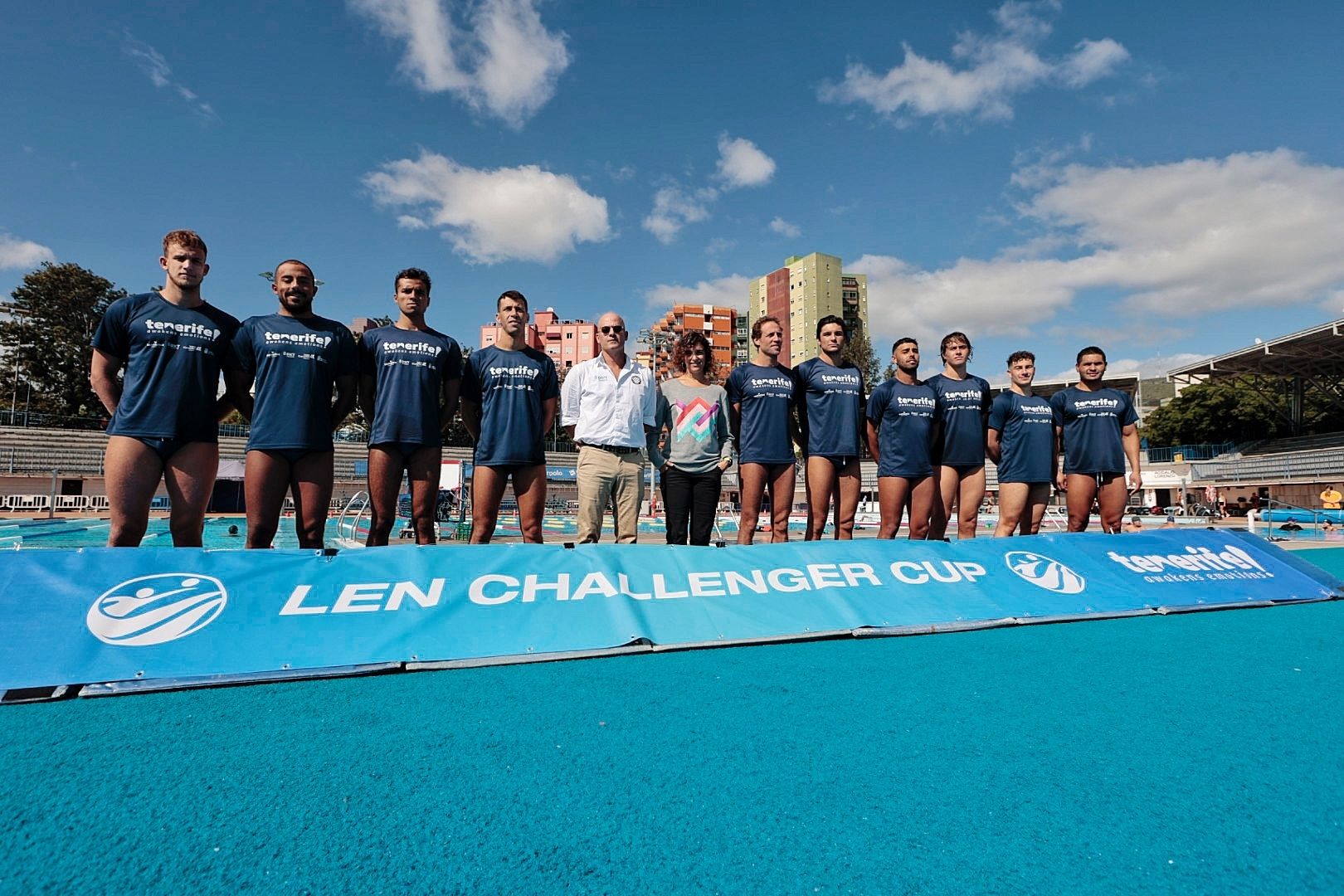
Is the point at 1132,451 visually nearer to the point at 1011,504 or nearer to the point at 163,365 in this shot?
the point at 1011,504

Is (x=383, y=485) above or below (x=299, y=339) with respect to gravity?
below

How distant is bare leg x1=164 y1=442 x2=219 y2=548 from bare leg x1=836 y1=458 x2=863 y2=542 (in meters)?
3.86

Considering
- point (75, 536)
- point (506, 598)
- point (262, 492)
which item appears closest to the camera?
point (506, 598)

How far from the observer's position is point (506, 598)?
3.00 m

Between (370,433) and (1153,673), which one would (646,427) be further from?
(1153,673)

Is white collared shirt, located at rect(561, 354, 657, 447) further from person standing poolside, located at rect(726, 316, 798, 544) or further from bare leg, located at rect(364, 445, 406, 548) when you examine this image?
bare leg, located at rect(364, 445, 406, 548)

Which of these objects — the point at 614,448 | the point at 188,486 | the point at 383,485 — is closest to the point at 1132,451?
the point at 614,448

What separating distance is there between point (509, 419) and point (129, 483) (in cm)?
188

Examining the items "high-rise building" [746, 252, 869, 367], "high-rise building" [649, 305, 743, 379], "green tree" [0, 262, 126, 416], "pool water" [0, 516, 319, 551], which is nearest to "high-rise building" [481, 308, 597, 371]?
"high-rise building" [649, 305, 743, 379]

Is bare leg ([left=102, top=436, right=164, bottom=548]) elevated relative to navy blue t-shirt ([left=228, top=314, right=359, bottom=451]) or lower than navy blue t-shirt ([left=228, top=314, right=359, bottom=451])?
lower

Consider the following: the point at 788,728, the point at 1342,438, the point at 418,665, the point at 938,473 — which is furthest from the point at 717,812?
the point at 1342,438

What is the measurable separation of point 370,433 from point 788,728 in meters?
2.97

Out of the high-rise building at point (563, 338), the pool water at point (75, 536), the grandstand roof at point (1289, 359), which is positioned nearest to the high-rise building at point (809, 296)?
the high-rise building at point (563, 338)

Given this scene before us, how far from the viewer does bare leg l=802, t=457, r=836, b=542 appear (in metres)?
4.80
